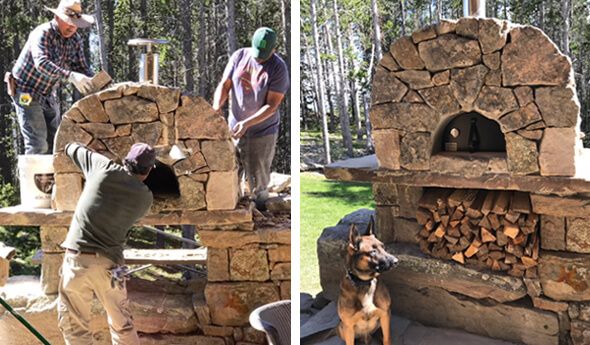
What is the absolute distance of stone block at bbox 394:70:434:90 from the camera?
10.9 feet

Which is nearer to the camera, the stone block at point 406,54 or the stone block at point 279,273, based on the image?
the stone block at point 406,54

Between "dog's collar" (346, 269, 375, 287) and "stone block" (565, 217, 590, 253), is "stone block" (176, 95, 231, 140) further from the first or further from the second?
"stone block" (565, 217, 590, 253)

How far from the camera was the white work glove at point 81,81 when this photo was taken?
3.14m

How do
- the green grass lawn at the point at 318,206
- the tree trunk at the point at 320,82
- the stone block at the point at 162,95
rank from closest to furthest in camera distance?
1. the stone block at the point at 162,95
2. the green grass lawn at the point at 318,206
3. the tree trunk at the point at 320,82

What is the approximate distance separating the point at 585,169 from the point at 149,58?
3063mm

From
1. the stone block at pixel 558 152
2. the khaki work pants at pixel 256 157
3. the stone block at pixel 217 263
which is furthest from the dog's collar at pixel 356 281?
the stone block at pixel 558 152

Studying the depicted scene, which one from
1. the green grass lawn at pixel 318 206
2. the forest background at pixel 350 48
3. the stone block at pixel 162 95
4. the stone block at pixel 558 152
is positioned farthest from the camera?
the forest background at pixel 350 48

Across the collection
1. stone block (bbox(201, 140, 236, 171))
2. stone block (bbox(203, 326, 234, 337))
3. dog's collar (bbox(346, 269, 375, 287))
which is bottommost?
stone block (bbox(203, 326, 234, 337))

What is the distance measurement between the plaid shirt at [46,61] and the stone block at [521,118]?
9.59ft

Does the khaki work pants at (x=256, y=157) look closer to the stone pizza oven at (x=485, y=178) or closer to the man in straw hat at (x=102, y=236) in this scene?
the stone pizza oven at (x=485, y=178)

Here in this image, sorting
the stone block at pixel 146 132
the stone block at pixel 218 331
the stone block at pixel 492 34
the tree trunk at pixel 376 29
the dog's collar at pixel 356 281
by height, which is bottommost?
the stone block at pixel 218 331

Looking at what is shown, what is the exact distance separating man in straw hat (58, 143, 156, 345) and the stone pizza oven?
1547 millimetres

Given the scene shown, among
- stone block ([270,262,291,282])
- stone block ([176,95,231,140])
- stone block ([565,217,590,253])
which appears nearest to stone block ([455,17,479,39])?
stone block ([565,217,590,253])

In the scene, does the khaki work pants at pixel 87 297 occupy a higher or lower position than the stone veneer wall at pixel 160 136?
lower
